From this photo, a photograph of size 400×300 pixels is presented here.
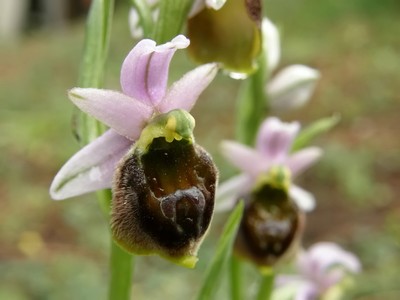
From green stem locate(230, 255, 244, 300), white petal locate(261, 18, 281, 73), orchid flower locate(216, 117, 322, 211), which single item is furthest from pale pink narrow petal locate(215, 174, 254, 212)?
white petal locate(261, 18, 281, 73)

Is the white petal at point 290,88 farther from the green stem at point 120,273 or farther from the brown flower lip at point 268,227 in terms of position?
the green stem at point 120,273

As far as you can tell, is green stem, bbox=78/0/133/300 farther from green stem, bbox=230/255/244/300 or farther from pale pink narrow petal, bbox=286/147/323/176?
pale pink narrow petal, bbox=286/147/323/176

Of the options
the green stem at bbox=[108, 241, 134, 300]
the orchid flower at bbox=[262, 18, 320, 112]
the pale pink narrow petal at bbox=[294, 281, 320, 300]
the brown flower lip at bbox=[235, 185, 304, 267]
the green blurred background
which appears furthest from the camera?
the green blurred background

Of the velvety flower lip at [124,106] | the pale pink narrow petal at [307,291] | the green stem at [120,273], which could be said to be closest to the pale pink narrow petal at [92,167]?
the velvety flower lip at [124,106]

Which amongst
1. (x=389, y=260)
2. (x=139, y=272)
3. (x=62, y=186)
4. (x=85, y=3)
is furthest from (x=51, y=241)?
(x=85, y=3)

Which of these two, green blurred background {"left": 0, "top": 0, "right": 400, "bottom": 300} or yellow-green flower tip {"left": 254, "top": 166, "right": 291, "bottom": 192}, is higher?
yellow-green flower tip {"left": 254, "top": 166, "right": 291, "bottom": 192}
